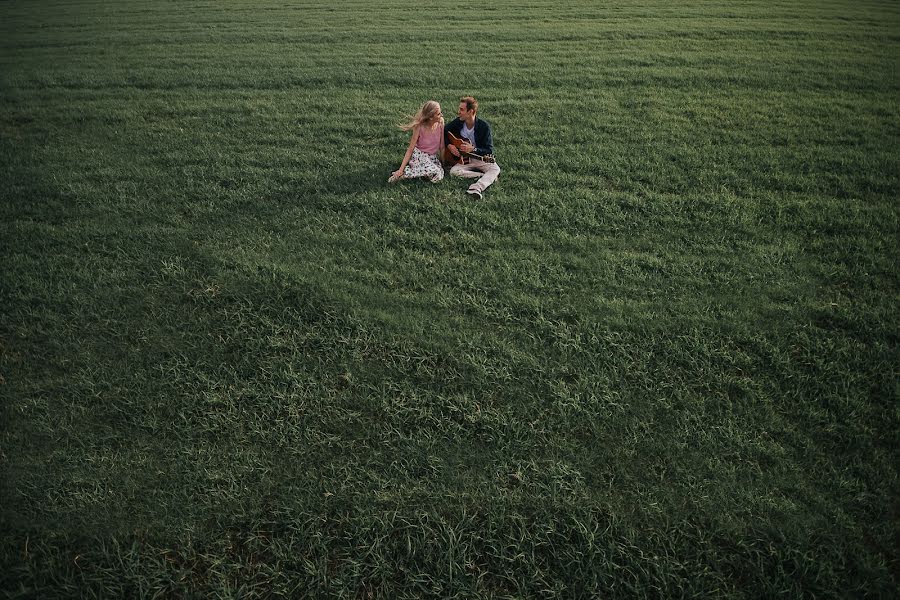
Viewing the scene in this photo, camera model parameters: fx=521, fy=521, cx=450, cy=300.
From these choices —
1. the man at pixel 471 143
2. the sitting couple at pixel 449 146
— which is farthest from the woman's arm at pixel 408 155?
the man at pixel 471 143

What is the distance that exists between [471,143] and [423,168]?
737 mm

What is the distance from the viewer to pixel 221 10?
15859 millimetres

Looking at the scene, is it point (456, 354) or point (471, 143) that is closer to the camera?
point (456, 354)

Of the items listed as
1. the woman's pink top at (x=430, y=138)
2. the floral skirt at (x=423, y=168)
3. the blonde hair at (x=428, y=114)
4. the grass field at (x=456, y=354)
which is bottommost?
the grass field at (x=456, y=354)

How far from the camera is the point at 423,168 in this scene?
6.66 meters

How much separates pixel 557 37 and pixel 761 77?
4.81 meters

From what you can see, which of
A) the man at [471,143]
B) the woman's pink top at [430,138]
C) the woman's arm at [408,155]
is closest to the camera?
the woman's arm at [408,155]

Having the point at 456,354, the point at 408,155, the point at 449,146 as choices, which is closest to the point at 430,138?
the point at 449,146

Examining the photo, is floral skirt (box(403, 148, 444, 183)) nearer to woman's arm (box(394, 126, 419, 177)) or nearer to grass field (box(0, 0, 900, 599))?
woman's arm (box(394, 126, 419, 177))

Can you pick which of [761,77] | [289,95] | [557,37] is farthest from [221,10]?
[761,77]

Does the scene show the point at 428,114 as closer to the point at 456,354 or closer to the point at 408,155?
the point at 408,155

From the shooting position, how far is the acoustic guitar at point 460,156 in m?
6.72

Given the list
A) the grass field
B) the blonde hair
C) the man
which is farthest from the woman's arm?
the man

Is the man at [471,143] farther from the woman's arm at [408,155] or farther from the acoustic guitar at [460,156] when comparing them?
the woman's arm at [408,155]
